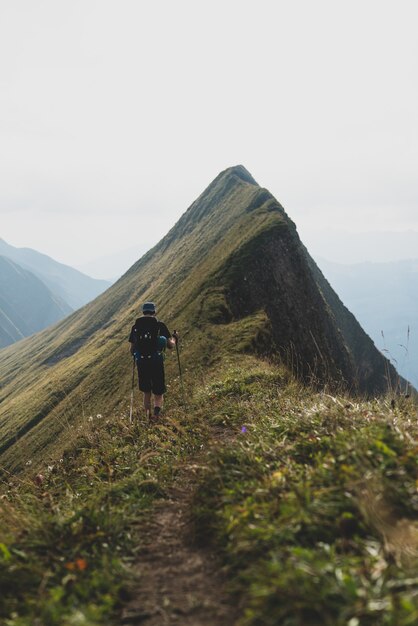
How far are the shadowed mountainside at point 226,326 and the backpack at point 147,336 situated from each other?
11.5ft

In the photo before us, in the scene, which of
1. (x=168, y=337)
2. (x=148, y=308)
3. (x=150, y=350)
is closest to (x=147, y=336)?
(x=150, y=350)

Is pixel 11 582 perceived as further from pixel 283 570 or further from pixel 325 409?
pixel 325 409

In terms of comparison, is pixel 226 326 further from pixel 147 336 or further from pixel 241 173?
pixel 241 173

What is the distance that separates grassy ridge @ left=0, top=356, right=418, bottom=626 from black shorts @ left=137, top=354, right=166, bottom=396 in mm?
5134

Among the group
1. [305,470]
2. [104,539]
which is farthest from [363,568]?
[104,539]

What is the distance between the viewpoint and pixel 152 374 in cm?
1312

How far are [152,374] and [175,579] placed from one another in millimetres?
8630

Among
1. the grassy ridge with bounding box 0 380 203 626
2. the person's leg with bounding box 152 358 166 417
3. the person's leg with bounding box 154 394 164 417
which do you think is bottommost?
the grassy ridge with bounding box 0 380 203 626

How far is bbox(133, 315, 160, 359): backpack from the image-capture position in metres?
13.1

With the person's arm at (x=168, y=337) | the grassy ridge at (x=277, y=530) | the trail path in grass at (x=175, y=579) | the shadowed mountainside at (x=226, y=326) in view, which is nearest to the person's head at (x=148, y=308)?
the person's arm at (x=168, y=337)

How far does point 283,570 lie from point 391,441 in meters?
2.27

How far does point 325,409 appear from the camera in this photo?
7.30m

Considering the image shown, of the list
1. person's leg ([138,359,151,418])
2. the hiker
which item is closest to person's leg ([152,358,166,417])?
the hiker

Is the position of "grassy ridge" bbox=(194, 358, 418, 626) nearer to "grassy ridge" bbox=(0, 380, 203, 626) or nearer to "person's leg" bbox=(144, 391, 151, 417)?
"grassy ridge" bbox=(0, 380, 203, 626)
